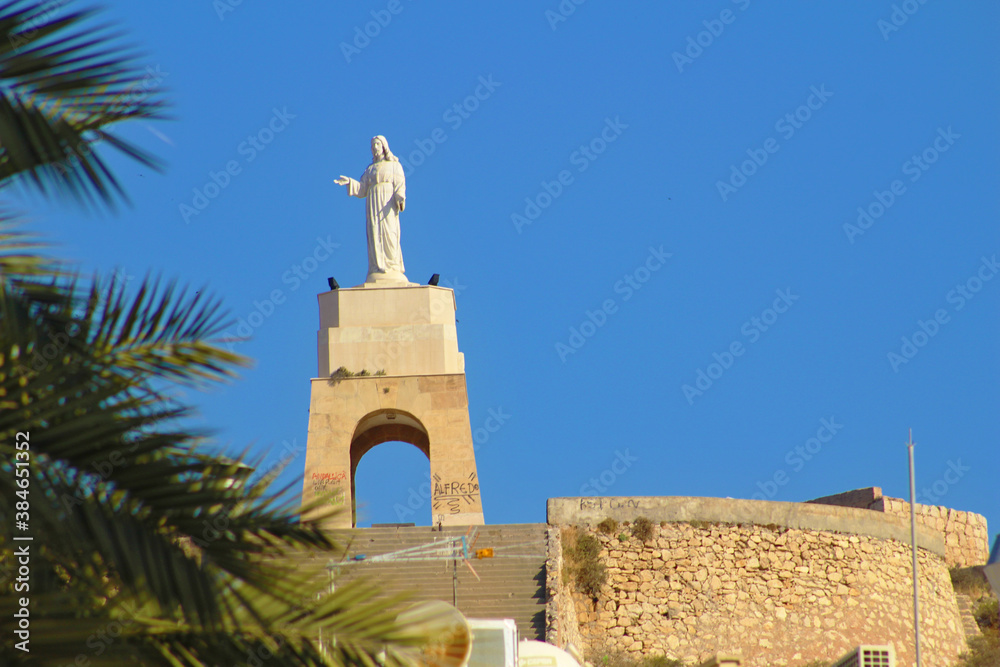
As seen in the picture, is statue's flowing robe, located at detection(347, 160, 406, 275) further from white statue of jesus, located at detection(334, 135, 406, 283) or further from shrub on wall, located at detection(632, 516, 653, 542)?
shrub on wall, located at detection(632, 516, 653, 542)

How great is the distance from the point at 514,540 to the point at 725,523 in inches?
127

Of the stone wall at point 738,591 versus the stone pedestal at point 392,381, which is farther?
the stone pedestal at point 392,381

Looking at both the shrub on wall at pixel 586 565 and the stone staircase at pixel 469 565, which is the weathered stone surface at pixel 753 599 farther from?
the stone staircase at pixel 469 565

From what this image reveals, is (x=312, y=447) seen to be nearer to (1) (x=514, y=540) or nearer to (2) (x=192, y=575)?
(1) (x=514, y=540)

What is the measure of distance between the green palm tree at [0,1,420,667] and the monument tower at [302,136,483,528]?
579 inches

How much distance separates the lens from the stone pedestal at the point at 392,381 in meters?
18.9

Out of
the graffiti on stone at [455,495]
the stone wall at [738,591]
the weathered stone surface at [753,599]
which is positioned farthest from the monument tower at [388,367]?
the weathered stone surface at [753,599]

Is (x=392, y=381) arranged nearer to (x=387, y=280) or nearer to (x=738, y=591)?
(x=387, y=280)

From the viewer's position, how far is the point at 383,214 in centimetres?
2028

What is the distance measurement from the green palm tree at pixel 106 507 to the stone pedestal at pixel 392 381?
14.7m

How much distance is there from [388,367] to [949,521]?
11.2m

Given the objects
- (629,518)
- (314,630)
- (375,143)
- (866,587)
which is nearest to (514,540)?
(629,518)

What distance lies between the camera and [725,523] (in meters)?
18.7

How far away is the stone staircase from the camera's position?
1609 centimetres
